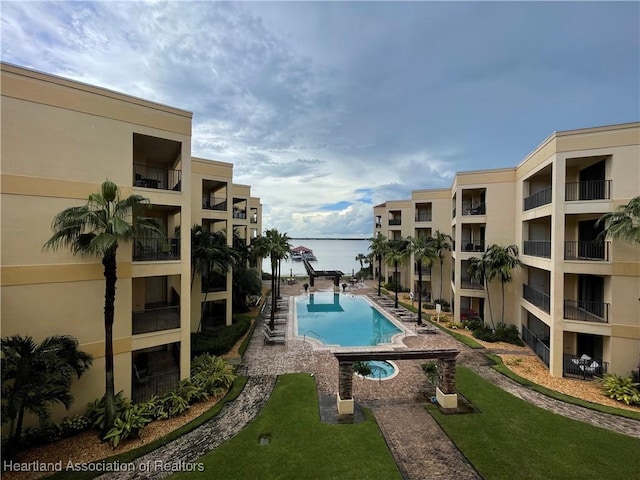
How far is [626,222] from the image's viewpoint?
11.7 m

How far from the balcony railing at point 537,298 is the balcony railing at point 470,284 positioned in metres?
Result: 3.21

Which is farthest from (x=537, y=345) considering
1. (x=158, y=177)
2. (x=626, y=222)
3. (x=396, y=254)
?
(x=158, y=177)

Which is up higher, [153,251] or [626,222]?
[626,222]

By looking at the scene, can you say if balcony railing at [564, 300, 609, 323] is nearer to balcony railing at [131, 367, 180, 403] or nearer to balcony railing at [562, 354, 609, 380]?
balcony railing at [562, 354, 609, 380]

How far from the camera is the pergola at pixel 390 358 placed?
10906 mm

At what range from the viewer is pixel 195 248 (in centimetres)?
1712

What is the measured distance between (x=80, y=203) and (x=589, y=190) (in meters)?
21.1

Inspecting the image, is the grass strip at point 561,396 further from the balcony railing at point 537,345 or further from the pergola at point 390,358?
the pergola at point 390,358

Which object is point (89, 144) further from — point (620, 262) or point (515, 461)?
point (620, 262)

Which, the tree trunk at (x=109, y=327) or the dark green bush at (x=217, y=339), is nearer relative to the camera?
the tree trunk at (x=109, y=327)

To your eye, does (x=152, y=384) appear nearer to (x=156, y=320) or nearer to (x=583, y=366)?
(x=156, y=320)

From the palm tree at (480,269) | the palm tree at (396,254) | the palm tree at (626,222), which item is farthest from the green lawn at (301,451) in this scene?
the palm tree at (396,254)

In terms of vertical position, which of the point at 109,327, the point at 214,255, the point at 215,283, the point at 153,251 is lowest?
the point at 215,283

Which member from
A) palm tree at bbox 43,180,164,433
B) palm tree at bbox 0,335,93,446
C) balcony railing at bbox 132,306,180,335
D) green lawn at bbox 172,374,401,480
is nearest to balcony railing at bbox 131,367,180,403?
palm tree at bbox 43,180,164,433
